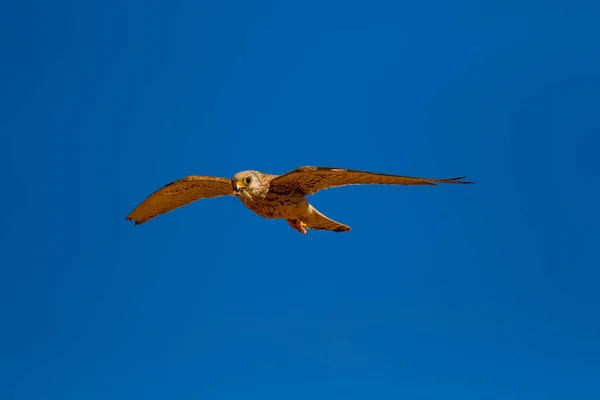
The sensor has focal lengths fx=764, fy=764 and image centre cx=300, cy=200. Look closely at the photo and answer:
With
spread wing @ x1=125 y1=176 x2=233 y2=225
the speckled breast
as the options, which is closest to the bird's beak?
the speckled breast

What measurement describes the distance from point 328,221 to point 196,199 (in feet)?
10.8

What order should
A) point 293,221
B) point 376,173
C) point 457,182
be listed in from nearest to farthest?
1. point 457,182
2. point 376,173
3. point 293,221

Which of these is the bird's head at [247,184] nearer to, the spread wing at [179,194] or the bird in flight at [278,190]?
the bird in flight at [278,190]

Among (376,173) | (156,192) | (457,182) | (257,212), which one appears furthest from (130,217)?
(457,182)

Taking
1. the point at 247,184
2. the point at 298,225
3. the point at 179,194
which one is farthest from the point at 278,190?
the point at 179,194

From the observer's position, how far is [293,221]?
1595 cm

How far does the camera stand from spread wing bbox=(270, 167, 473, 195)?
13211mm

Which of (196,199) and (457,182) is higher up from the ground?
(196,199)

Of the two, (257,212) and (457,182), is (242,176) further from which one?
(457,182)

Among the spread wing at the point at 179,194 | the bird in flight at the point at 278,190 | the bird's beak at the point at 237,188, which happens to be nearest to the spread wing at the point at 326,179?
the bird in flight at the point at 278,190

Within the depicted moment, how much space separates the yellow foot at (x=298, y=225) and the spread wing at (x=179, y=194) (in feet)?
5.13

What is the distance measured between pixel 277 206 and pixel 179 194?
9.88ft

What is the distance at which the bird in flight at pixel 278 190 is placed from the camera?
45.4 ft

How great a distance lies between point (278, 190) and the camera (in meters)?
15.0
